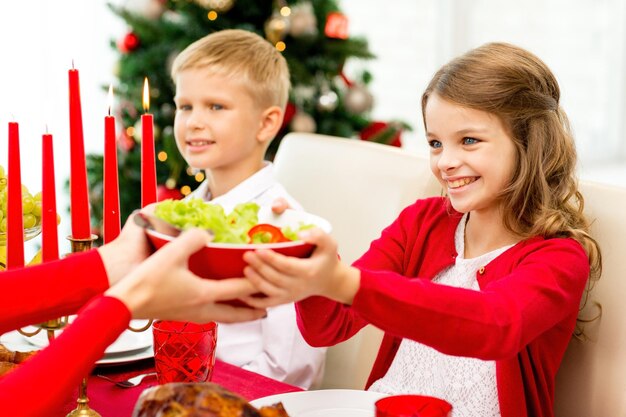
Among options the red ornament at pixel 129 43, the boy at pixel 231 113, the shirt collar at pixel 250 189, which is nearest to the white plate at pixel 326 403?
the boy at pixel 231 113

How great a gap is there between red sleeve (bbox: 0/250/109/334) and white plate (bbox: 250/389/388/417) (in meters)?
0.29

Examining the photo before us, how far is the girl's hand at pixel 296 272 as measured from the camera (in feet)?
3.43

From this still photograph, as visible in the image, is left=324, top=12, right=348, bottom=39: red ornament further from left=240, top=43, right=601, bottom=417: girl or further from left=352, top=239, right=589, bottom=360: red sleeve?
left=352, top=239, right=589, bottom=360: red sleeve

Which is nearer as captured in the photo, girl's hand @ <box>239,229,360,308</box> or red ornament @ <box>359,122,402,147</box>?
girl's hand @ <box>239,229,360,308</box>

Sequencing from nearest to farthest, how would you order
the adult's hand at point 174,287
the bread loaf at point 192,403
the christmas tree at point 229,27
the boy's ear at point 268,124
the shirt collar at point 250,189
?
the bread loaf at point 192,403
the adult's hand at point 174,287
the shirt collar at point 250,189
the boy's ear at point 268,124
the christmas tree at point 229,27

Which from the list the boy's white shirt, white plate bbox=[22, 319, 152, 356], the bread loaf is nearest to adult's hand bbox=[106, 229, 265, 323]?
the bread loaf

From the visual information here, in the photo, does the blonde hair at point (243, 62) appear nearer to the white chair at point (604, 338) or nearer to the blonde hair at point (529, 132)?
the blonde hair at point (529, 132)

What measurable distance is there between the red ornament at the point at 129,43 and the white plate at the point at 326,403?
226 cm

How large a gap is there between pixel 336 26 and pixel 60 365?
239cm

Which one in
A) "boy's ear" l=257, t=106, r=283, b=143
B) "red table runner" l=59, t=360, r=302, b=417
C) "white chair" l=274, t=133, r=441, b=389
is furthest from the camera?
"boy's ear" l=257, t=106, r=283, b=143

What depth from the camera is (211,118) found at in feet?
7.18

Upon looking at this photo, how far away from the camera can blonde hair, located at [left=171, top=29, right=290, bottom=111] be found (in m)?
2.19

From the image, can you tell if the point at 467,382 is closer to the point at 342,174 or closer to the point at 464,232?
the point at 464,232

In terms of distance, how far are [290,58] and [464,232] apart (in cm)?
155
